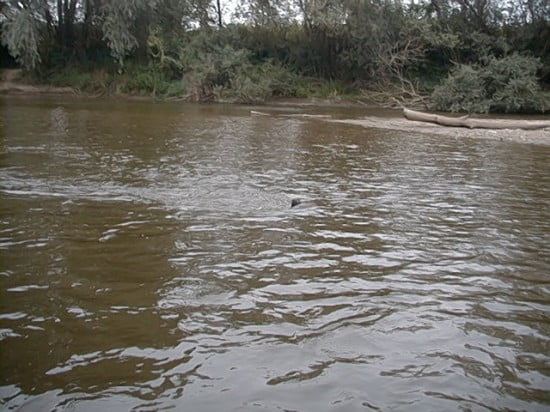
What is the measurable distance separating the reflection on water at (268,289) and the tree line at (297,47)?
72.6 feet

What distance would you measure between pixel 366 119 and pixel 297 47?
629 inches

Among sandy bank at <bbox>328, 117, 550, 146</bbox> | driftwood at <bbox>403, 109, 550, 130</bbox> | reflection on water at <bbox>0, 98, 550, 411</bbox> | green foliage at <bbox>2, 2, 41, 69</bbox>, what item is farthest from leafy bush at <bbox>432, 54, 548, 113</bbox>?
green foliage at <bbox>2, 2, 41, 69</bbox>

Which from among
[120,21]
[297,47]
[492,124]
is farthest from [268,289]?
[297,47]

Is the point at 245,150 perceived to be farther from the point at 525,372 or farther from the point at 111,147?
the point at 525,372

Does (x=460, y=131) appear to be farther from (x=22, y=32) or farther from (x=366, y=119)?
(x=22, y=32)

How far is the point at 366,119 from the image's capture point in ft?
80.9

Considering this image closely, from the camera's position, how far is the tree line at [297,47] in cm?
3044

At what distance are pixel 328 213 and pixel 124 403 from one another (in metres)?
5.13

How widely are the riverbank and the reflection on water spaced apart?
879 cm

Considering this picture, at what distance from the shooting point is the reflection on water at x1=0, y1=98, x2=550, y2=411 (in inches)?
137

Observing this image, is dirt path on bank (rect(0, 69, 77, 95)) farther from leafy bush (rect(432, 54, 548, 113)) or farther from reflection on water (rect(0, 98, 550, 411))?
reflection on water (rect(0, 98, 550, 411))

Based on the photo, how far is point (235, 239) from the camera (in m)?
6.48

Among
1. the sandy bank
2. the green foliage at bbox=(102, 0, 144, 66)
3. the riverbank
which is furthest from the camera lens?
the green foliage at bbox=(102, 0, 144, 66)

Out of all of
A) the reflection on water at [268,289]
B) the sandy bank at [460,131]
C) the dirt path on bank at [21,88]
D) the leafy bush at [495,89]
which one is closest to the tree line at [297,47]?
the leafy bush at [495,89]
